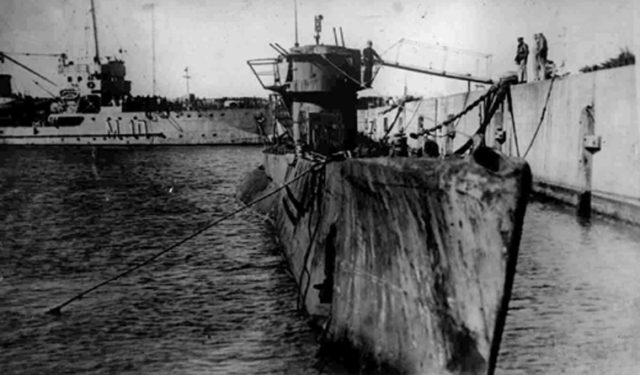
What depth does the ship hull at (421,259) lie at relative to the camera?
554cm

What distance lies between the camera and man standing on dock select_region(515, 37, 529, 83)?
72.6 ft

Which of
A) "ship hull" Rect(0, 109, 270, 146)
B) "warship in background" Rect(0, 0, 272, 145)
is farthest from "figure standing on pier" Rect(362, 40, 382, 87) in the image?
"ship hull" Rect(0, 109, 270, 146)

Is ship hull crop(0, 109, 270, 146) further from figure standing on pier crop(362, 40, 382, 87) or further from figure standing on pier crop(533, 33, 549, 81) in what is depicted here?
figure standing on pier crop(533, 33, 549, 81)

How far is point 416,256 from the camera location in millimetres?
6617

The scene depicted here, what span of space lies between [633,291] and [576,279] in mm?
1106

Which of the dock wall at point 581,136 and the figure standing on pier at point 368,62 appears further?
the figure standing on pier at point 368,62

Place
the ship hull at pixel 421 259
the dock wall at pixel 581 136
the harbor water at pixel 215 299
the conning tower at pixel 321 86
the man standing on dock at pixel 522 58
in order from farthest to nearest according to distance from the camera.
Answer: the man standing on dock at pixel 522 58
the conning tower at pixel 321 86
the dock wall at pixel 581 136
the harbor water at pixel 215 299
the ship hull at pixel 421 259

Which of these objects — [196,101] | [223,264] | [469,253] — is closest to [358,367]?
[469,253]

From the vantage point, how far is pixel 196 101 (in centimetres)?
8375

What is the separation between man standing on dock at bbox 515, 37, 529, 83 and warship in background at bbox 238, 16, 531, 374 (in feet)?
44.4

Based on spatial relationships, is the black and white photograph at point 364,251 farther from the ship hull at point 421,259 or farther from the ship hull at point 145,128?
the ship hull at point 145,128

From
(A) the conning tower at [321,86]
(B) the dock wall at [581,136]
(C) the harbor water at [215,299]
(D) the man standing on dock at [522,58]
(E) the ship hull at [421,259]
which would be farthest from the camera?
(D) the man standing on dock at [522,58]

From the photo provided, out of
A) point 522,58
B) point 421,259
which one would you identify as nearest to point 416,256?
point 421,259

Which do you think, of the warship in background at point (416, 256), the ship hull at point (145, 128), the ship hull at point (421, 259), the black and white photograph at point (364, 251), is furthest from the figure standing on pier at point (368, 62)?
the ship hull at point (145, 128)
